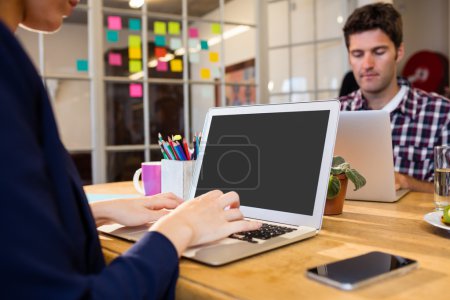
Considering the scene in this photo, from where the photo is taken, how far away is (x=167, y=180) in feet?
3.81

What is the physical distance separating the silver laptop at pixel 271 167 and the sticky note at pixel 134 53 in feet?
6.45

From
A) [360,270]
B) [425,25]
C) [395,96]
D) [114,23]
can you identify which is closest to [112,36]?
[114,23]

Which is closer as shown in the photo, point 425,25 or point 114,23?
point 114,23

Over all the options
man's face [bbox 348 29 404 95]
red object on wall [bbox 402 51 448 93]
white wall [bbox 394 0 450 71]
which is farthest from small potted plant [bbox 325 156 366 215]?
white wall [bbox 394 0 450 71]

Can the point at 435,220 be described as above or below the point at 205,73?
below

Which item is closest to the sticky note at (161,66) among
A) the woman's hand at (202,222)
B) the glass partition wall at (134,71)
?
the glass partition wall at (134,71)

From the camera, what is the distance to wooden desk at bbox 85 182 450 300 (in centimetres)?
54

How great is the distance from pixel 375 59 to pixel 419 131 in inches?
14.6

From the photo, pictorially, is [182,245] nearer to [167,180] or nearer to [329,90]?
[167,180]

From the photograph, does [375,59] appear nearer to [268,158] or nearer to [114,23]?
[268,158]

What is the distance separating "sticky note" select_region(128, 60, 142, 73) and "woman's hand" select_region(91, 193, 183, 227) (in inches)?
84.1

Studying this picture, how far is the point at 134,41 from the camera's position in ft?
9.54

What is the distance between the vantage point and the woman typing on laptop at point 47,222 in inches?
16.6

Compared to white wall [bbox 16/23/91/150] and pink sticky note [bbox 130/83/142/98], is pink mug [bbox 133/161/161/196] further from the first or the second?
pink sticky note [bbox 130/83/142/98]
